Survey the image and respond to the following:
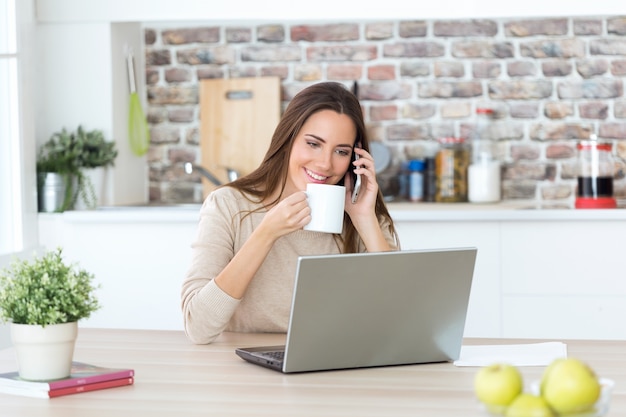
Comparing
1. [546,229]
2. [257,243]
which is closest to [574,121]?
[546,229]

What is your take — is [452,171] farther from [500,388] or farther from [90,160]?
[500,388]

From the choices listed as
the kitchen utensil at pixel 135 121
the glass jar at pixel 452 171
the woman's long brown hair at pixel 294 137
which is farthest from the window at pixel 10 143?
the glass jar at pixel 452 171

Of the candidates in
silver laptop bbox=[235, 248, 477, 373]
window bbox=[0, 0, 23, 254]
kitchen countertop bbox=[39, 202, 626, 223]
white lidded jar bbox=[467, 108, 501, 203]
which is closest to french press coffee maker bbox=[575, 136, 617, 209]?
kitchen countertop bbox=[39, 202, 626, 223]

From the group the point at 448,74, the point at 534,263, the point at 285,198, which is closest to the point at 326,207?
the point at 285,198

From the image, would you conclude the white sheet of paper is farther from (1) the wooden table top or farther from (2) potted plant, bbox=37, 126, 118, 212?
(2) potted plant, bbox=37, 126, 118, 212

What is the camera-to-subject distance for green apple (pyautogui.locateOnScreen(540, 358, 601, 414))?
0.99 meters

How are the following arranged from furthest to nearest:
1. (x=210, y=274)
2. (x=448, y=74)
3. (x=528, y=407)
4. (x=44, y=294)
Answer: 1. (x=448, y=74)
2. (x=210, y=274)
3. (x=44, y=294)
4. (x=528, y=407)

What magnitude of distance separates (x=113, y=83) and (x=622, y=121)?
210 cm

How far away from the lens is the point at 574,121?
154 inches

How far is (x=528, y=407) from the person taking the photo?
0.99 metres

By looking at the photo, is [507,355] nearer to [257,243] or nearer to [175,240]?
[257,243]

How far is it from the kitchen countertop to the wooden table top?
1.42 m

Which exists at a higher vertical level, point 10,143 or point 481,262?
point 10,143

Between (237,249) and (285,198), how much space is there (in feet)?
0.61
